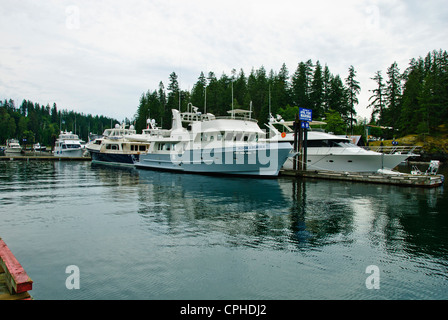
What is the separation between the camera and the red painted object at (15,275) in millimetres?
4680

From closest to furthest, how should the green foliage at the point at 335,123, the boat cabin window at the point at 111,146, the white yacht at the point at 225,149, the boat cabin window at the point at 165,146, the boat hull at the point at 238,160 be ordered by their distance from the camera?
the boat hull at the point at 238,160 < the white yacht at the point at 225,149 < the boat cabin window at the point at 165,146 < the boat cabin window at the point at 111,146 < the green foliage at the point at 335,123

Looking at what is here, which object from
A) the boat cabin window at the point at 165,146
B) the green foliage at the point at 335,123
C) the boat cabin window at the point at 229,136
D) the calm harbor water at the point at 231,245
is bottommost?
the calm harbor water at the point at 231,245

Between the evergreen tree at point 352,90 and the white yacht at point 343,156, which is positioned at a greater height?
the evergreen tree at point 352,90

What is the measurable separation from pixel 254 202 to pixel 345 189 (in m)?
8.05

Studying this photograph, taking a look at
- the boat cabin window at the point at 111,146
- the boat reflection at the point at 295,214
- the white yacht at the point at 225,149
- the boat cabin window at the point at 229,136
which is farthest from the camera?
the boat cabin window at the point at 111,146

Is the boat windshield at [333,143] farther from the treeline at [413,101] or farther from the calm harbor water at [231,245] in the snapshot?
the treeline at [413,101]

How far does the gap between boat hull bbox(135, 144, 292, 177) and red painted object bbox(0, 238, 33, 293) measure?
Result: 19915mm

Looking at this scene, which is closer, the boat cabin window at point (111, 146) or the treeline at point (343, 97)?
the boat cabin window at point (111, 146)

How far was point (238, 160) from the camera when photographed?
1007 inches

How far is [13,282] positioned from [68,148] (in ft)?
230

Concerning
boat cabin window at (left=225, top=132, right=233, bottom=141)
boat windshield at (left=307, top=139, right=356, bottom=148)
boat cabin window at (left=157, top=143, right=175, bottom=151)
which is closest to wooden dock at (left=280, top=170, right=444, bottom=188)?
boat windshield at (left=307, top=139, right=356, bottom=148)

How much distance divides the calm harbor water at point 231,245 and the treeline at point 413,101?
49.3m

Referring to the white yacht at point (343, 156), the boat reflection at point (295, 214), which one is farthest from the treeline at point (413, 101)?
the boat reflection at point (295, 214)
